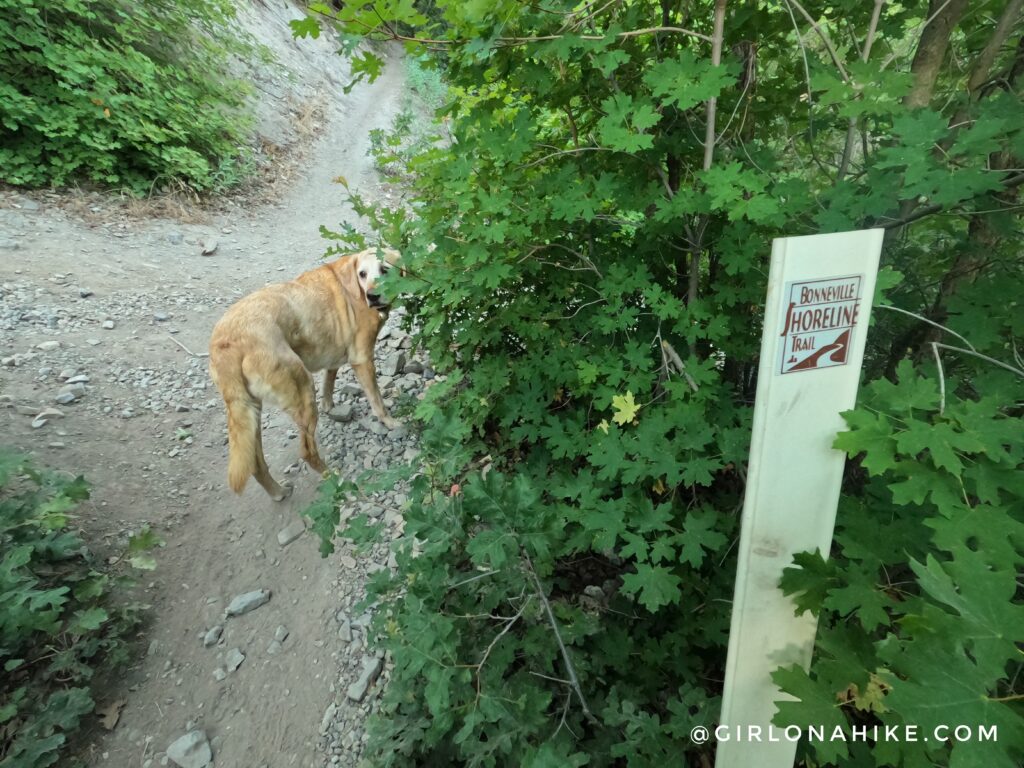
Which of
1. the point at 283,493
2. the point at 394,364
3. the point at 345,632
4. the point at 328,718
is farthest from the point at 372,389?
the point at 328,718

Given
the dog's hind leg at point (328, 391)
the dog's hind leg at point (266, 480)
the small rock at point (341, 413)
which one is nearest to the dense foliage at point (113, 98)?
the dog's hind leg at point (328, 391)

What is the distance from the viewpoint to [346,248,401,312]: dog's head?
3637mm

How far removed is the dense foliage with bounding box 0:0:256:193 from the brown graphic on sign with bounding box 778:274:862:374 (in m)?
8.22

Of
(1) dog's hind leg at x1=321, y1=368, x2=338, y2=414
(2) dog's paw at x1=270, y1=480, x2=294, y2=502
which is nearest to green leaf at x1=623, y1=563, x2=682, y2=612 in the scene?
(2) dog's paw at x1=270, y1=480, x2=294, y2=502

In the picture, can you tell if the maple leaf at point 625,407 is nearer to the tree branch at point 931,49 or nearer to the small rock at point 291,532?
the tree branch at point 931,49

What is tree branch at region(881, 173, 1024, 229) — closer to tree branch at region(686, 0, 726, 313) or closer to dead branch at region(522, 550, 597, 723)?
tree branch at region(686, 0, 726, 313)

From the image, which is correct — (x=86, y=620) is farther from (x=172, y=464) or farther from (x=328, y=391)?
(x=328, y=391)

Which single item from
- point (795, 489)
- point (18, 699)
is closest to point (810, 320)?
point (795, 489)

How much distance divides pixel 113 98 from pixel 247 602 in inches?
278

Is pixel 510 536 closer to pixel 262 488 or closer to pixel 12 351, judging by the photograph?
pixel 262 488

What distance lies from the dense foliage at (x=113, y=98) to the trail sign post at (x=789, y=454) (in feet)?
27.0

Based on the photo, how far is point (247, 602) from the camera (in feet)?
9.16

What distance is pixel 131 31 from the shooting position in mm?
6523

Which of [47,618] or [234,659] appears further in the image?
[234,659]
